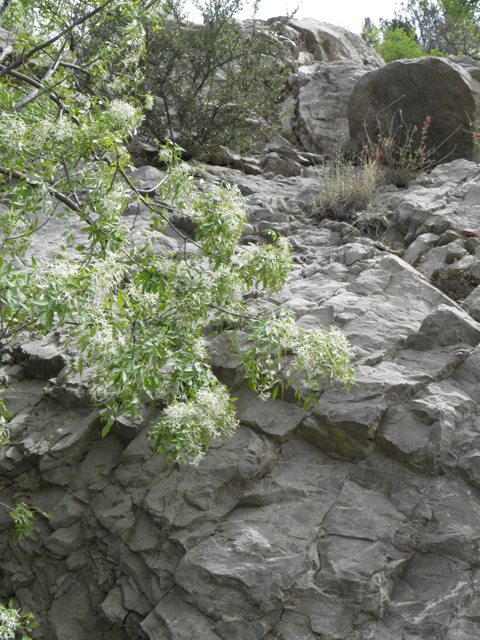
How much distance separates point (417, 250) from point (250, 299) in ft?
6.95

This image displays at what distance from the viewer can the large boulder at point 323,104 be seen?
33.2ft

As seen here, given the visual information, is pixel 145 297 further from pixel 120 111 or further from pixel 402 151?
pixel 402 151

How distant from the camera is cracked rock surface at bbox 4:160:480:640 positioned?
9.41 feet

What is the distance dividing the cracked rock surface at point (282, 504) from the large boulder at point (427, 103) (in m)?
4.89

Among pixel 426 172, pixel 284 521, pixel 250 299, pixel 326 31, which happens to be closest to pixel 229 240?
pixel 250 299

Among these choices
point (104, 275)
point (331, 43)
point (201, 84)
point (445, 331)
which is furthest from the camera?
point (331, 43)

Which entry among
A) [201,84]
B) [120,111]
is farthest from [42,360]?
[201,84]

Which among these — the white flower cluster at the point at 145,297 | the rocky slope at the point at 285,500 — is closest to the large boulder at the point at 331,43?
the rocky slope at the point at 285,500

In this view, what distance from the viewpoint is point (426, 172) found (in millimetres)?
8055

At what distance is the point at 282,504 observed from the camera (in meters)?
3.31

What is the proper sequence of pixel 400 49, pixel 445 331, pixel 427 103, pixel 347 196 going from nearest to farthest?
pixel 445 331
pixel 347 196
pixel 427 103
pixel 400 49

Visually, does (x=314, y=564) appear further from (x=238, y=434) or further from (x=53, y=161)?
(x=53, y=161)

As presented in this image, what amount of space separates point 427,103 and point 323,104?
9.59 ft

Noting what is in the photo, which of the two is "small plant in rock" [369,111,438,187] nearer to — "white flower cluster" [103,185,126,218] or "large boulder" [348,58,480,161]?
"large boulder" [348,58,480,161]
